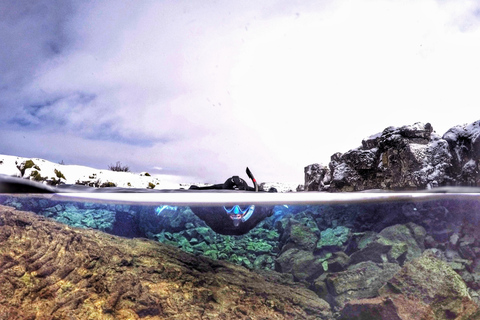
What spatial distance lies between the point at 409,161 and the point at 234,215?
4569mm

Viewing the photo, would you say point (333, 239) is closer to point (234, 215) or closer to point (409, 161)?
point (234, 215)

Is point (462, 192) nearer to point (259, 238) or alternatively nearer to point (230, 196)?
point (259, 238)

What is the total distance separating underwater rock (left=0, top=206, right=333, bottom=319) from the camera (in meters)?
4.03

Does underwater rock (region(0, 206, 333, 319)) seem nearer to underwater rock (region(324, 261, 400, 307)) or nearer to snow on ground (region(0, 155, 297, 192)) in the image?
underwater rock (region(324, 261, 400, 307))

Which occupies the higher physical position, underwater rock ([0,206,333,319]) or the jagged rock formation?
the jagged rock formation

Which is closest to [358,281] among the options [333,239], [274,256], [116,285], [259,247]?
[333,239]

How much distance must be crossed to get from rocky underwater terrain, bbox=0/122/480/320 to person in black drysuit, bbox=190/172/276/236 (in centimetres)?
19

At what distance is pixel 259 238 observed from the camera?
618 cm

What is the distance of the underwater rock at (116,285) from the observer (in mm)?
4031

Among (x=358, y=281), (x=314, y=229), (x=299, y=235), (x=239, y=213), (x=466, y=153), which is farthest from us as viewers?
(x=239, y=213)

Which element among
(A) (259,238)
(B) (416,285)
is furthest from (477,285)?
(A) (259,238)

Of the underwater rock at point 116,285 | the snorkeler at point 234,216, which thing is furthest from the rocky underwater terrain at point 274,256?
the snorkeler at point 234,216

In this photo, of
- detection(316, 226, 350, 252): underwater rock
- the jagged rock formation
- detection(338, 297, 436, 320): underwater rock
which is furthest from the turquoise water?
the jagged rock formation

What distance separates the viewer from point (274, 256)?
5.79m
